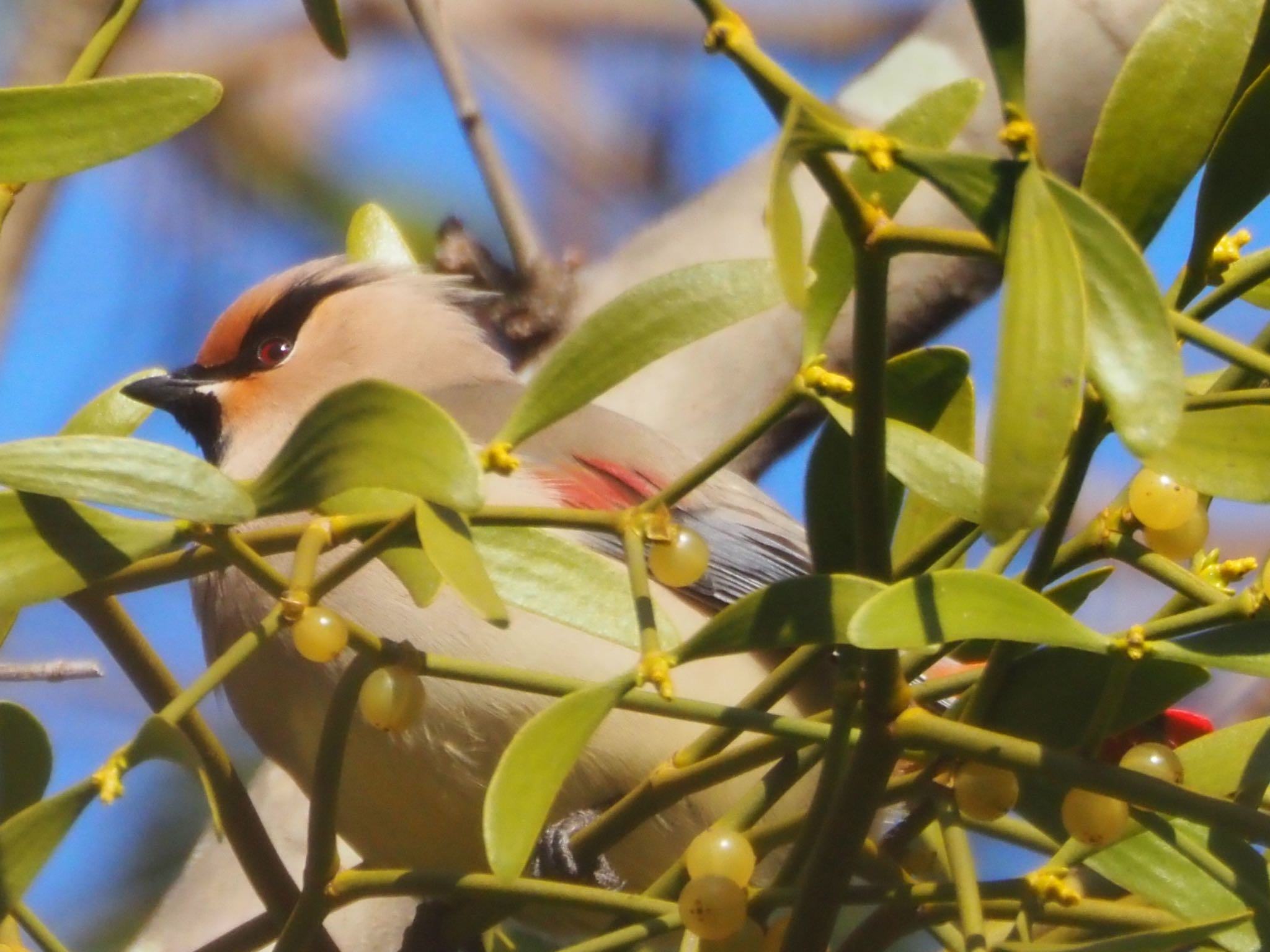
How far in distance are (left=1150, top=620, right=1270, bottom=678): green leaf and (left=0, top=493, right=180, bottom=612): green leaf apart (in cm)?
59

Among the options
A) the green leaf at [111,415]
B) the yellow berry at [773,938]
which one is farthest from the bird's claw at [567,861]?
the green leaf at [111,415]

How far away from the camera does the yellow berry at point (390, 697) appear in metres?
1.19

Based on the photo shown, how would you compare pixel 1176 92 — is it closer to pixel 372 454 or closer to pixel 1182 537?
pixel 1182 537

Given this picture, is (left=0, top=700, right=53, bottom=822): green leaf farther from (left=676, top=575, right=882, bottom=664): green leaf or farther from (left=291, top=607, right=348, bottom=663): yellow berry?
(left=676, top=575, right=882, bottom=664): green leaf

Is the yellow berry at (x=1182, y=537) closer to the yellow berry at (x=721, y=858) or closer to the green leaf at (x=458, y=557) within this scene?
the yellow berry at (x=721, y=858)

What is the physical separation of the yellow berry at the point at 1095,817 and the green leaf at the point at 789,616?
0.22 meters

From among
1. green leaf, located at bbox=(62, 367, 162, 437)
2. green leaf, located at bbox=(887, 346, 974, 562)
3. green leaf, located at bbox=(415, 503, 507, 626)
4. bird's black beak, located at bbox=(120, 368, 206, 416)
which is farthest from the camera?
bird's black beak, located at bbox=(120, 368, 206, 416)

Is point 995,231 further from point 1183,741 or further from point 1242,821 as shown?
point 1183,741

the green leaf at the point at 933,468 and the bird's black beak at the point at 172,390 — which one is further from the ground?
the bird's black beak at the point at 172,390

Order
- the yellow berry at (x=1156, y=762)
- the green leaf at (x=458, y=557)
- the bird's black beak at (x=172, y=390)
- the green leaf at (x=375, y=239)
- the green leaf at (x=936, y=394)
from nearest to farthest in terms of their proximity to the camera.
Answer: the green leaf at (x=458, y=557), the yellow berry at (x=1156, y=762), the green leaf at (x=936, y=394), the green leaf at (x=375, y=239), the bird's black beak at (x=172, y=390)

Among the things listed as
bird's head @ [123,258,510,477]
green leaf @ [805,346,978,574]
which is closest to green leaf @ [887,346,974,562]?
green leaf @ [805,346,978,574]

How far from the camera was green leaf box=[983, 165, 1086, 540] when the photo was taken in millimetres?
787

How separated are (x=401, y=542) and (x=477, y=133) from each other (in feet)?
7.37

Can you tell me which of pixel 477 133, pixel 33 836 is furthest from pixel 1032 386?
pixel 477 133
